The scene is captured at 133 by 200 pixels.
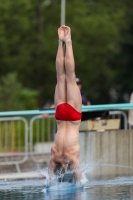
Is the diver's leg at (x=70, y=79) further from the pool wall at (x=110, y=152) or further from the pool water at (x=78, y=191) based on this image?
the pool wall at (x=110, y=152)

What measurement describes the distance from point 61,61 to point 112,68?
42605 millimetres

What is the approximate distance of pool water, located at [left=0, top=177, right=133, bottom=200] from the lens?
10.4m

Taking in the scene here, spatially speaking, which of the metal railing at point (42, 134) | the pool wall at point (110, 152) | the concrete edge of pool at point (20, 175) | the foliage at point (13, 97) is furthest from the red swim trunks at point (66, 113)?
the foliage at point (13, 97)

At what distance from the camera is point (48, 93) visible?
49812 mm

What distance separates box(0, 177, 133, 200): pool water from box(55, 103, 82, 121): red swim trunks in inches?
39.4

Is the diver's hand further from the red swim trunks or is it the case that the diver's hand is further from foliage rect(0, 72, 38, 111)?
foliage rect(0, 72, 38, 111)

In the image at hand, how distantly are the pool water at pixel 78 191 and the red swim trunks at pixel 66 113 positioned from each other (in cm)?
100

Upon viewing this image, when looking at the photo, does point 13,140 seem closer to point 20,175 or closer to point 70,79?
point 20,175

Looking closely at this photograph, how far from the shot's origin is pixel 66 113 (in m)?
11.2

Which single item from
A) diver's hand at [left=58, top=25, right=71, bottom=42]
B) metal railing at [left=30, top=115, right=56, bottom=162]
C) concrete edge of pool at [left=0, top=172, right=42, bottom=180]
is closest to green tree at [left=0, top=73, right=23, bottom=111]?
metal railing at [left=30, top=115, right=56, bottom=162]

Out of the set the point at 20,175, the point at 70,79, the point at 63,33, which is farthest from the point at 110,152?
the point at 63,33

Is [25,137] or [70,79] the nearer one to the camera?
[70,79]

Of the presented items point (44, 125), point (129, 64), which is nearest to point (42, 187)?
point (44, 125)

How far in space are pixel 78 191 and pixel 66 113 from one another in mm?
1104
